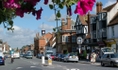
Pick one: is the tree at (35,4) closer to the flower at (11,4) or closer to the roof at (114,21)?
the flower at (11,4)

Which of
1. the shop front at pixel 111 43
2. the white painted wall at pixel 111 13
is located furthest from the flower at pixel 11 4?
the white painted wall at pixel 111 13

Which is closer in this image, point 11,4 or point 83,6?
point 11,4

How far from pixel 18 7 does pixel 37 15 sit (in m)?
0.46

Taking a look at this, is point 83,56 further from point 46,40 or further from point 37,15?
point 46,40

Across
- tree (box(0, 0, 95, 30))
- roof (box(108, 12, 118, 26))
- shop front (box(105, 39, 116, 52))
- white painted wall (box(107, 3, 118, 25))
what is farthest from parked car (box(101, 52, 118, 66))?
tree (box(0, 0, 95, 30))

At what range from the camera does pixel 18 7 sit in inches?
143

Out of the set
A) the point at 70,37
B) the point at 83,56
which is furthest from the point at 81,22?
the point at 83,56

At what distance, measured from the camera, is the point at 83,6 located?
3637 millimetres

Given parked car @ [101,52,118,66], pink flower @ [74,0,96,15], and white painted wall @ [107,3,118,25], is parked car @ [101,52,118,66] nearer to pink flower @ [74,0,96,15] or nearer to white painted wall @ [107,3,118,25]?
white painted wall @ [107,3,118,25]

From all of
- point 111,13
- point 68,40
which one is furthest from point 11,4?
point 68,40

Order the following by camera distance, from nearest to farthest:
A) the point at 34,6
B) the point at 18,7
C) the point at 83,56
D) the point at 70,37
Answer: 1. the point at 18,7
2. the point at 34,6
3. the point at 83,56
4. the point at 70,37

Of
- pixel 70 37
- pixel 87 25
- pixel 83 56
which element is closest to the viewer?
pixel 83 56

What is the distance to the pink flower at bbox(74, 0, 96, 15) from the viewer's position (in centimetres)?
362

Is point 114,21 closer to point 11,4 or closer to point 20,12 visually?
point 20,12
